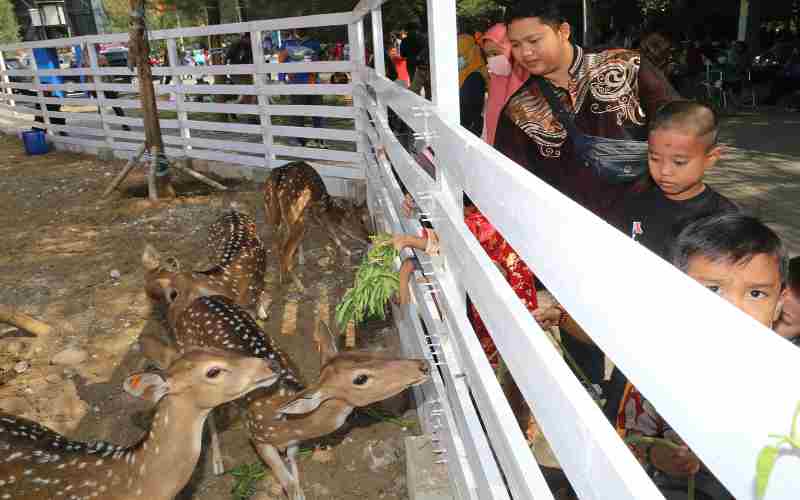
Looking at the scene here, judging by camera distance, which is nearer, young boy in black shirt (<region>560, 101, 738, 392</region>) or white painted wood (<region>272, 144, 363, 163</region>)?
young boy in black shirt (<region>560, 101, 738, 392</region>)

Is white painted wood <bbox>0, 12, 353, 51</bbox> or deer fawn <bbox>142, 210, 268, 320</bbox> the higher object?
white painted wood <bbox>0, 12, 353, 51</bbox>

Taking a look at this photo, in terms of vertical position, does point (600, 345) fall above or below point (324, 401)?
above

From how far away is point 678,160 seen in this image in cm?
216

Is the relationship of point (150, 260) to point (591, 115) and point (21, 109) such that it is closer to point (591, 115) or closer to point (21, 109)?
point (591, 115)

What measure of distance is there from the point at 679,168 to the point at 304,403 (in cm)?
165

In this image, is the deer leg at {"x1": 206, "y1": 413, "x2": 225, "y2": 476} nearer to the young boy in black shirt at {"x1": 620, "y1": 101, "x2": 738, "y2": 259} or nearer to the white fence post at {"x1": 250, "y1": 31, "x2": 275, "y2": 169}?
the young boy in black shirt at {"x1": 620, "y1": 101, "x2": 738, "y2": 259}

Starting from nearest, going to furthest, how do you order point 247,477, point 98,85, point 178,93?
point 247,477, point 178,93, point 98,85

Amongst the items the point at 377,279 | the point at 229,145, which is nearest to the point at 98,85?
the point at 229,145

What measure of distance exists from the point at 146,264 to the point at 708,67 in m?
12.3

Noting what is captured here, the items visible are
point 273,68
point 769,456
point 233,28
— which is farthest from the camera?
point 233,28

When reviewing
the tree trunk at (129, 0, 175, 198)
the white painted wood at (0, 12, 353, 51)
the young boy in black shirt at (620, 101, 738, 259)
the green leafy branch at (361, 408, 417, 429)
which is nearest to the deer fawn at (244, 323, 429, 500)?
the green leafy branch at (361, 408, 417, 429)

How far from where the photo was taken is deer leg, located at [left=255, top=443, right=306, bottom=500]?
10.1 feet

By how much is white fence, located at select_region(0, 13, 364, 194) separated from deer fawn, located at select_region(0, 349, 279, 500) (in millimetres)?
4497

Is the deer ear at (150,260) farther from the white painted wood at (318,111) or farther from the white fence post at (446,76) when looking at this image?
the white painted wood at (318,111)
